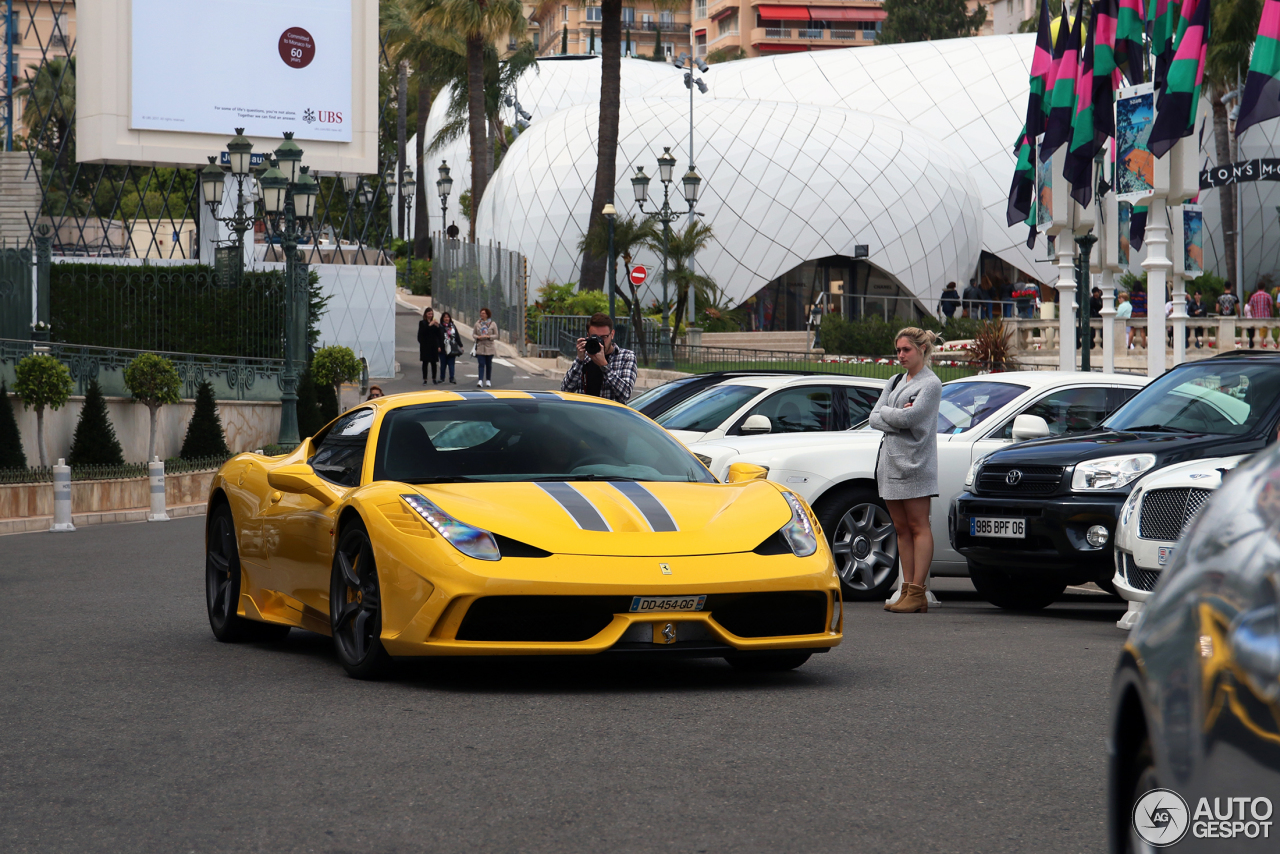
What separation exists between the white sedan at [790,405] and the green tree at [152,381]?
12859 millimetres

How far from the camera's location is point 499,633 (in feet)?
21.6

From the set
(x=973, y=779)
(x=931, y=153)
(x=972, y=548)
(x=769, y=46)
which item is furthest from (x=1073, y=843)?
(x=769, y=46)

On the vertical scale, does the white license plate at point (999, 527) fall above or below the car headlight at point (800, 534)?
below

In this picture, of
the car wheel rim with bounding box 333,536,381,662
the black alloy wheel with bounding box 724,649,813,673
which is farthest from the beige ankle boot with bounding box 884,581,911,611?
the car wheel rim with bounding box 333,536,381,662

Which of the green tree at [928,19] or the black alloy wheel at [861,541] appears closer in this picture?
the black alloy wheel at [861,541]

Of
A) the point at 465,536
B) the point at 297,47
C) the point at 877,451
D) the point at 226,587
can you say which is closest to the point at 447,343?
the point at 297,47

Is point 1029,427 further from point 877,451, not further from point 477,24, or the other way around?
point 477,24

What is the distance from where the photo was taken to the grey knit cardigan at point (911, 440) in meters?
10.1

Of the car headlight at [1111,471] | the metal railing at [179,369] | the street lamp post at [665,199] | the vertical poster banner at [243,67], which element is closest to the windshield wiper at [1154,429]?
the car headlight at [1111,471]

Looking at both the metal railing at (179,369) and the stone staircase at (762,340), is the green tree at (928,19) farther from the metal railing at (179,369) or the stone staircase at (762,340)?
the metal railing at (179,369)

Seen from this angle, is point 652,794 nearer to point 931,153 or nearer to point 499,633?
point 499,633

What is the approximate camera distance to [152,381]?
23.8 metres

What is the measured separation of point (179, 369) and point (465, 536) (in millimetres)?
19532

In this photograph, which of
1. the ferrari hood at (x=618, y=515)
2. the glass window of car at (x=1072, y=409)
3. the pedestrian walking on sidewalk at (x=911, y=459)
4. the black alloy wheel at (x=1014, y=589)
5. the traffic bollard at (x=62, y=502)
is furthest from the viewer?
the traffic bollard at (x=62, y=502)
